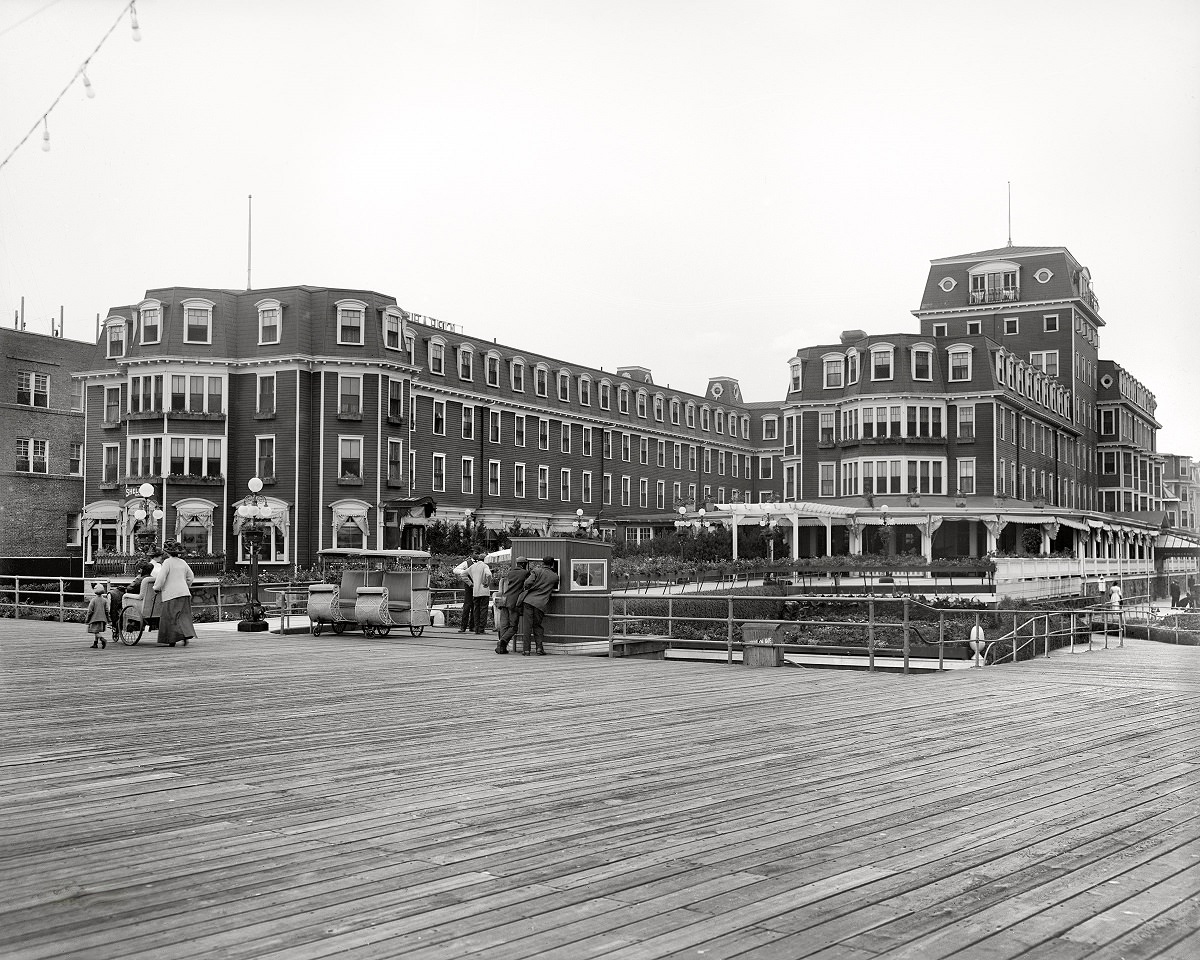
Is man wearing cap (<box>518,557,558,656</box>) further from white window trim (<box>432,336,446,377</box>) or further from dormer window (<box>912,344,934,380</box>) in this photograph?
dormer window (<box>912,344,934,380</box>)

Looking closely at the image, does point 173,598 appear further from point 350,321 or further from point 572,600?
point 350,321

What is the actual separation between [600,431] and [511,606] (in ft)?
166

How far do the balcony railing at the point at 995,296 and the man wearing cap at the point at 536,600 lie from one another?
59.4 meters

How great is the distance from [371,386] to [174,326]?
8.50 m

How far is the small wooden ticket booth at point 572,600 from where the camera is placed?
1998 centimetres

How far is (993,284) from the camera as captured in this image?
2864 inches

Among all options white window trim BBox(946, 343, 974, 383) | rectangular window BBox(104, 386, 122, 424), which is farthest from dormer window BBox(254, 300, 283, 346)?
white window trim BBox(946, 343, 974, 383)

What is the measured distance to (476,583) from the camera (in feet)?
80.1

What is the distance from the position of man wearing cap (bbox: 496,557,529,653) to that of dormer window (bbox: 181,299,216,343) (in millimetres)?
34763

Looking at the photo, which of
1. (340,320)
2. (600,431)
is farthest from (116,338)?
(600,431)

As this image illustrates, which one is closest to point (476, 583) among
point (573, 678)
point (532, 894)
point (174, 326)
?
point (573, 678)

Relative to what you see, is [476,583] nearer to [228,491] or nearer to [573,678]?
[573,678]

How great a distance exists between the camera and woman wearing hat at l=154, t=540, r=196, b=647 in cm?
2000

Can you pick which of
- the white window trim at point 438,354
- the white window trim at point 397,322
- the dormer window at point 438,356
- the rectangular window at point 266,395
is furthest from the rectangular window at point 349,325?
the dormer window at point 438,356
